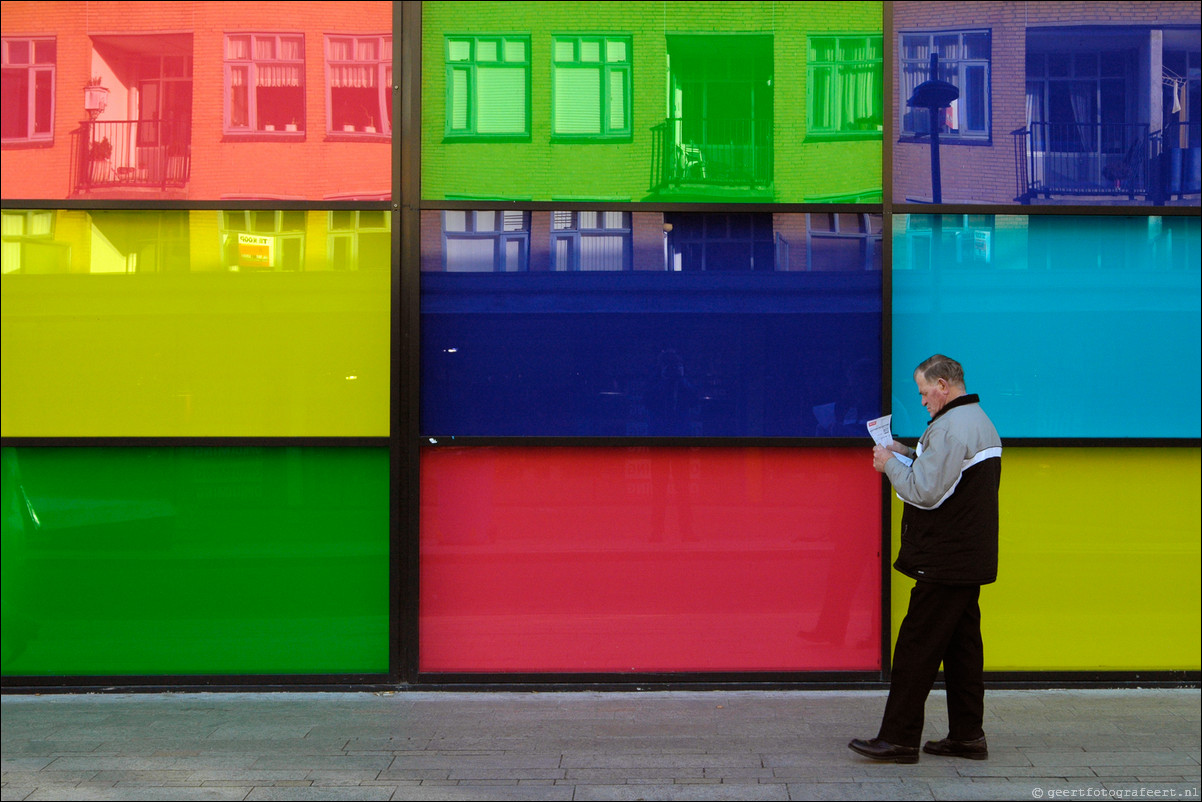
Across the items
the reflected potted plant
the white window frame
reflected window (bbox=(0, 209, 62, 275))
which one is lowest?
reflected window (bbox=(0, 209, 62, 275))

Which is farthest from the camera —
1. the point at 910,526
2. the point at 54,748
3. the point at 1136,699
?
the point at 1136,699

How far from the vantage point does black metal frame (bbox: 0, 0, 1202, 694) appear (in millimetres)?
6574

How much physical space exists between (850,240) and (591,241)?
1521mm

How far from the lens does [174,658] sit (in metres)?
6.66

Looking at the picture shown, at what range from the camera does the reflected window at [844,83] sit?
6715 millimetres

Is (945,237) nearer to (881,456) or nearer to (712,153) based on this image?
(712,153)

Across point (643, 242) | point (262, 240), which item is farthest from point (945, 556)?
point (262, 240)

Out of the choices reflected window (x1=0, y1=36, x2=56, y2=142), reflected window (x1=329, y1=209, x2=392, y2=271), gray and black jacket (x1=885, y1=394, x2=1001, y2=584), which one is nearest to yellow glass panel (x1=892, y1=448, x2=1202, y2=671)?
gray and black jacket (x1=885, y1=394, x2=1001, y2=584)

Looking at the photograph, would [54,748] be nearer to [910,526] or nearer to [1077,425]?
[910,526]

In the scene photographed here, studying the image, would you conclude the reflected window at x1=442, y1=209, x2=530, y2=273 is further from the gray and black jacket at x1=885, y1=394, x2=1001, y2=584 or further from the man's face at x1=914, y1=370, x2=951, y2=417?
the gray and black jacket at x1=885, y1=394, x2=1001, y2=584

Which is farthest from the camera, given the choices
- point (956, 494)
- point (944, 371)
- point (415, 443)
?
point (415, 443)

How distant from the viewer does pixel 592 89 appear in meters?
6.72

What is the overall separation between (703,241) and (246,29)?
2.95 m

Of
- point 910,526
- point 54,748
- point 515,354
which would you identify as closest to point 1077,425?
point 910,526
